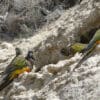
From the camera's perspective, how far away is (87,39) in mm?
5359

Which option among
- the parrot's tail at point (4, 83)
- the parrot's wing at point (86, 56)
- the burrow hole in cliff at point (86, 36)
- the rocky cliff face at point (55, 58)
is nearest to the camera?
the rocky cliff face at point (55, 58)

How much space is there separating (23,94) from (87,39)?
1329 mm

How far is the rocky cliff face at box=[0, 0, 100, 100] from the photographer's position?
12.7 feet

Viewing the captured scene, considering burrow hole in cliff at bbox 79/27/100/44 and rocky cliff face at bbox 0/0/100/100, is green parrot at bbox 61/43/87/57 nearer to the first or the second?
rocky cliff face at bbox 0/0/100/100

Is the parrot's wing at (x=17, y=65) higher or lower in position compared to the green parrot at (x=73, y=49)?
lower

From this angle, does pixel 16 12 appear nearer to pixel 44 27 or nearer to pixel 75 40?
pixel 44 27

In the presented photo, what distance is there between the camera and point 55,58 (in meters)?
5.32

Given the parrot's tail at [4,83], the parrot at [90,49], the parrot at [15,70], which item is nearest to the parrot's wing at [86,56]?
the parrot at [90,49]

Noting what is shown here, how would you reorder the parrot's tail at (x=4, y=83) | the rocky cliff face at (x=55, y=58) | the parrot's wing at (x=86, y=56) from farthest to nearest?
the parrot's tail at (x=4, y=83)
the parrot's wing at (x=86, y=56)
the rocky cliff face at (x=55, y=58)

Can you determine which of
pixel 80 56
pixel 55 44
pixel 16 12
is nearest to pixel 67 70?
pixel 80 56

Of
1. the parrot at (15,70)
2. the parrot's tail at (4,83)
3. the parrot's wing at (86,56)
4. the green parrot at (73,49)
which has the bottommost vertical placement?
the parrot's tail at (4,83)

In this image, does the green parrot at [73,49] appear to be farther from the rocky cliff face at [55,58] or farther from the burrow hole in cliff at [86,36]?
the burrow hole in cliff at [86,36]

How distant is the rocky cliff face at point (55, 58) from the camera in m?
3.88

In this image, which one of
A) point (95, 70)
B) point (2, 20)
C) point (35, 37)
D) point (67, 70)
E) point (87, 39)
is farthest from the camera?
point (2, 20)
